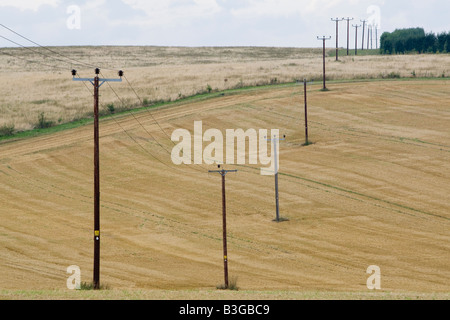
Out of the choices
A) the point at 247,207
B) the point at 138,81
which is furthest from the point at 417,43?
the point at 247,207

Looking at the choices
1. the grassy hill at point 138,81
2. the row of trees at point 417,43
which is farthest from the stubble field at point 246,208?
the row of trees at point 417,43

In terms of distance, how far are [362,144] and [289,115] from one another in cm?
1232

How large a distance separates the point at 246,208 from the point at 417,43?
13852cm

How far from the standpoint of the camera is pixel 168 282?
3266 centimetres

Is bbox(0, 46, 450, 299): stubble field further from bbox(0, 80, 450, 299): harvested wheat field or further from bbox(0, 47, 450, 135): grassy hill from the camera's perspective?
bbox(0, 47, 450, 135): grassy hill

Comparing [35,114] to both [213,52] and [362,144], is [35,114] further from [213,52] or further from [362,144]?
[213,52]

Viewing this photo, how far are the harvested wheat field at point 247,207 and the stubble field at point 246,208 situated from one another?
12 centimetres

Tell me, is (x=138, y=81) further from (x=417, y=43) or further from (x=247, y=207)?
(x=417, y=43)

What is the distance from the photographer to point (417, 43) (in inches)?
6865

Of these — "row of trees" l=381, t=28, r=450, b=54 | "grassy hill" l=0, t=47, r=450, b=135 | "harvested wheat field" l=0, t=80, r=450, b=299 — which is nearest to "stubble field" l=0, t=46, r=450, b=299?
"harvested wheat field" l=0, t=80, r=450, b=299

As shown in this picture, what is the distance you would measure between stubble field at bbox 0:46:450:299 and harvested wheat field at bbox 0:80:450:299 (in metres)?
0.12

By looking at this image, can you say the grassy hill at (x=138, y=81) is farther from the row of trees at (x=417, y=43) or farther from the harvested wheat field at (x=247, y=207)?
the row of trees at (x=417, y=43)

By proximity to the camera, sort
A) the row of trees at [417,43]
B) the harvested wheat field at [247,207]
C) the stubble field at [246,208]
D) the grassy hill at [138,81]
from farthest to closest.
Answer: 1. the row of trees at [417,43]
2. the grassy hill at [138,81]
3. the harvested wheat field at [247,207]
4. the stubble field at [246,208]

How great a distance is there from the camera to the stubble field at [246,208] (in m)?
33.2
